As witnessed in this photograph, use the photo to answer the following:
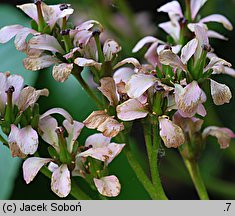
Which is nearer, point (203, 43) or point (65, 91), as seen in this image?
point (203, 43)

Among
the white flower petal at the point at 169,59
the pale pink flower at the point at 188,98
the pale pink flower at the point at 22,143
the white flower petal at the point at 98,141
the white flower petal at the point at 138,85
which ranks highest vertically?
the white flower petal at the point at 169,59

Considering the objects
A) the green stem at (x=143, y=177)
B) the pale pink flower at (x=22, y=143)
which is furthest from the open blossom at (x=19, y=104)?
the green stem at (x=143, y=177)

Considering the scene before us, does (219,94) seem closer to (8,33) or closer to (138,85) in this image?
(138,85)

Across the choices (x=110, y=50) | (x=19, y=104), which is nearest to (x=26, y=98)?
(x=19, y=104)

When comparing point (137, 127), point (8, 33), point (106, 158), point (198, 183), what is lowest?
point (137, 127)

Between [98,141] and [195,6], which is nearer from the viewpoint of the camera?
[98,141]

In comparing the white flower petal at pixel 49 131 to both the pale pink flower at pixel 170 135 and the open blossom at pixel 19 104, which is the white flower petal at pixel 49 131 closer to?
the open blossom at pixel 19 104
